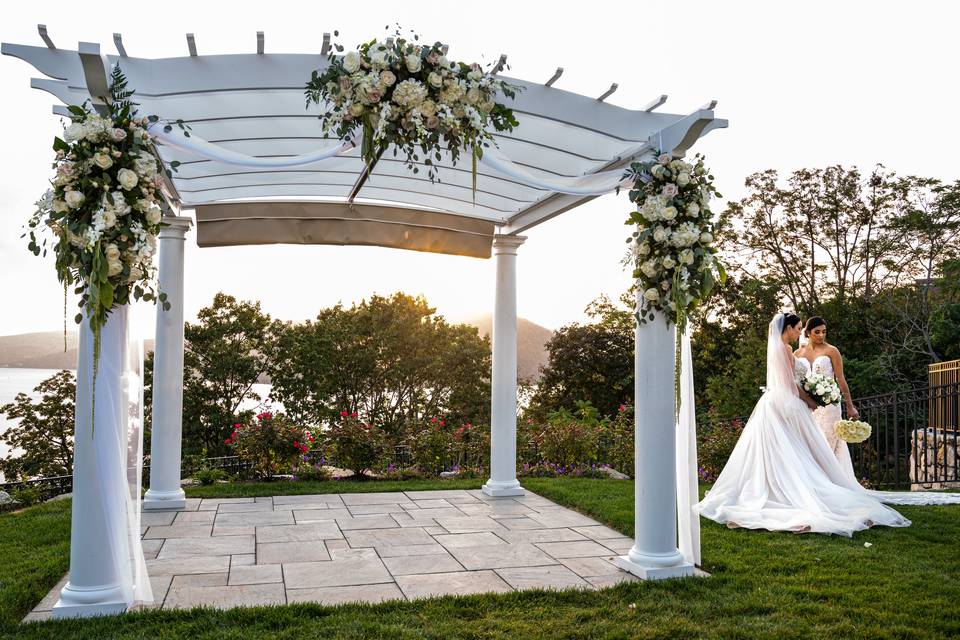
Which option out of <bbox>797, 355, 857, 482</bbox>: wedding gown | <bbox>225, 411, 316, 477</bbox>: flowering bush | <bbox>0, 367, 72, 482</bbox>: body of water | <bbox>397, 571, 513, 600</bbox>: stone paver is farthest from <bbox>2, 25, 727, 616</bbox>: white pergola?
<bbox>0, 367, 72, 482</bbox>: body of water

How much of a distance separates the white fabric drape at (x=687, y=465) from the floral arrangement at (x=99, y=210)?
3.49 m

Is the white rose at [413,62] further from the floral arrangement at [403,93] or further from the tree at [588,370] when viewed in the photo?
the tree at [588,370]

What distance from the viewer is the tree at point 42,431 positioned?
42.5ft

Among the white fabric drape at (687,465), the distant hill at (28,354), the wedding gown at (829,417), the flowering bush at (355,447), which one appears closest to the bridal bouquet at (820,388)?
the wedding gown at (829,417)

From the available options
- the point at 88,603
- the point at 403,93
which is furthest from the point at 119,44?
the point at 88,603

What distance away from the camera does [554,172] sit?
6.48 metres

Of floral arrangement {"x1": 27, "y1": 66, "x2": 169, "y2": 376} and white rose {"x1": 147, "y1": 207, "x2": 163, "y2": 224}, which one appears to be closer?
floral arrangement {"x1": 27, "y1": 66, "x2": 169, "y2": 376}

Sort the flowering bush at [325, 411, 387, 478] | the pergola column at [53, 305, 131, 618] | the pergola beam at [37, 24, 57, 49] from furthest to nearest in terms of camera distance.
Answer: the flowering bush at [325, 411, 387, 478] → the pergola column at [53, 305, 131, 618] → the pergola beam at [37, 24, 57, 49]

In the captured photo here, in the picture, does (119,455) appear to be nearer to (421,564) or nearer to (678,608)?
(421,564)

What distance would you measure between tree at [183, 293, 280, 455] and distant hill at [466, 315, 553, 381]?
6332mm

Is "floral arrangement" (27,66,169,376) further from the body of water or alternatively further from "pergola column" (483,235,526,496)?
the body of water

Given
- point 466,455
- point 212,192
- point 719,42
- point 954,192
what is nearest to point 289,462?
point 466,455

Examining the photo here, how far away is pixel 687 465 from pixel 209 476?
244 inches

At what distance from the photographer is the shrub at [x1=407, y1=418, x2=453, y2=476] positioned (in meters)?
9.91
